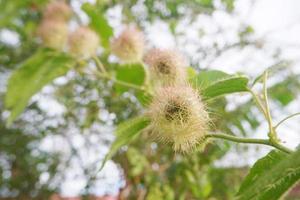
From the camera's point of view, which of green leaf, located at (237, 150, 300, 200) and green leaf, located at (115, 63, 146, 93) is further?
green leaf, located at (115, 63, 146, 93)

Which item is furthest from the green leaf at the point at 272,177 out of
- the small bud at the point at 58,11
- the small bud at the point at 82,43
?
the small bud at the point at 58,11

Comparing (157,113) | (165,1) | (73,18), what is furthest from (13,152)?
(157,113)

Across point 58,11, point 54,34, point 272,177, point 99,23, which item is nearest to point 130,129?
point 272,177

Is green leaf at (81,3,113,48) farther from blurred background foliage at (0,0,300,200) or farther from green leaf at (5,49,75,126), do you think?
green leaf at (5,49,75,126)

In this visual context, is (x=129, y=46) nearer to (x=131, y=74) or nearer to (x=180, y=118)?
(x=131, y=74)

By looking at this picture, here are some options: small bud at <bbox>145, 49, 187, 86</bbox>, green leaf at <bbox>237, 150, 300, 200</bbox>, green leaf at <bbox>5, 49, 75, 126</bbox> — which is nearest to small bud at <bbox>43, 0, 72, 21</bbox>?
green leaf at <bbox>5, 49, 75, 126</bbox>
